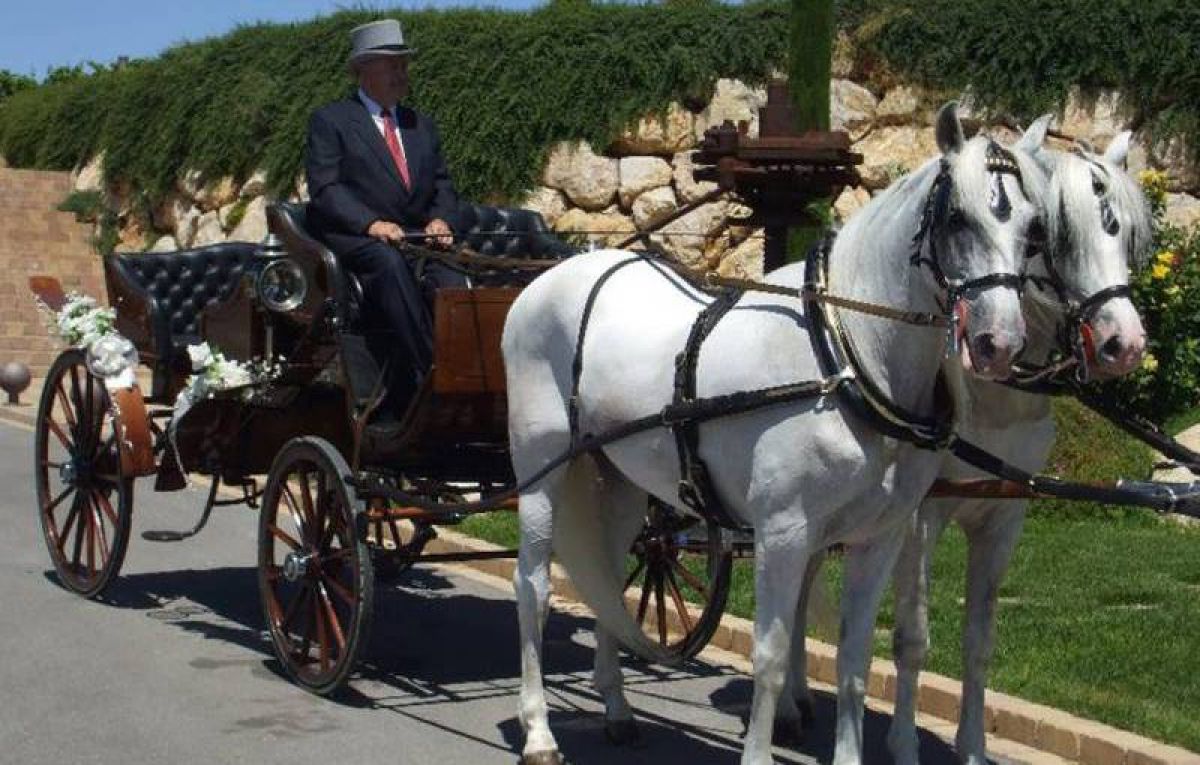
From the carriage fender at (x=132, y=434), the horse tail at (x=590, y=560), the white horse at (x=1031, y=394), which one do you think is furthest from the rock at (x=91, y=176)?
the white horse at (x=1031, y=394)

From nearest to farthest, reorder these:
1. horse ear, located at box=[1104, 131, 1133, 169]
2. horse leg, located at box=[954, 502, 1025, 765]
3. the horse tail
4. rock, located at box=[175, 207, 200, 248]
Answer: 1. horse ear, located at box=[1104, 131, 1133, 169]
2. horse leg, located at box=[954, 502, 1025, 765]
3. the horse tail
4. rock, located at box=[175, 207, 200, 248]

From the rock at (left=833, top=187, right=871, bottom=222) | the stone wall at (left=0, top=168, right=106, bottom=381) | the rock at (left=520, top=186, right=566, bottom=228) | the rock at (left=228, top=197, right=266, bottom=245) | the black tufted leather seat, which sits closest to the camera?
the black tufted leather seat

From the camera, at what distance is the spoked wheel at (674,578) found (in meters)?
7.14

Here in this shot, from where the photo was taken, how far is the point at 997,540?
6152mm

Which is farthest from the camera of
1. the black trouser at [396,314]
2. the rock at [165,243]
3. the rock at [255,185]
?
the rock at [165,243]

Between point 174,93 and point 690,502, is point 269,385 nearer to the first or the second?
point 690,502

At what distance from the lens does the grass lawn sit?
687cm

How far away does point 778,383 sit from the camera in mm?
5348

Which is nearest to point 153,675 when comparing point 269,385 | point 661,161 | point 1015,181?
point 269,385

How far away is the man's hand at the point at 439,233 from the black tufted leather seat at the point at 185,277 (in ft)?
5.92

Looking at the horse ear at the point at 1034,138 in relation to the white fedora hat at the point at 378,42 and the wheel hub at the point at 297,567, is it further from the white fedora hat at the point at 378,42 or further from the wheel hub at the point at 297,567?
the wheel hub at the point at 297,567

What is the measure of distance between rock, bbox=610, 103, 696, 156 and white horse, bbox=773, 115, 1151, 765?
11.4m

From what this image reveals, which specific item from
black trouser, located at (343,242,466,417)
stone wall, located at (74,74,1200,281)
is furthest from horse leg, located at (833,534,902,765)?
stone wall, located at (74,74,1200,281)

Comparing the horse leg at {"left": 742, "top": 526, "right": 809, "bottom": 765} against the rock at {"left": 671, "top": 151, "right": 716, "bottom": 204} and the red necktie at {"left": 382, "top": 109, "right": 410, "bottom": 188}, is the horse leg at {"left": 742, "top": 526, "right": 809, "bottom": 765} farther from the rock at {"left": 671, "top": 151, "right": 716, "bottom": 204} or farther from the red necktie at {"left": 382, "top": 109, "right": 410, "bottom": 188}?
the rock at {"left": 671, "top": 151, "right": 716, "bottom": 204}
